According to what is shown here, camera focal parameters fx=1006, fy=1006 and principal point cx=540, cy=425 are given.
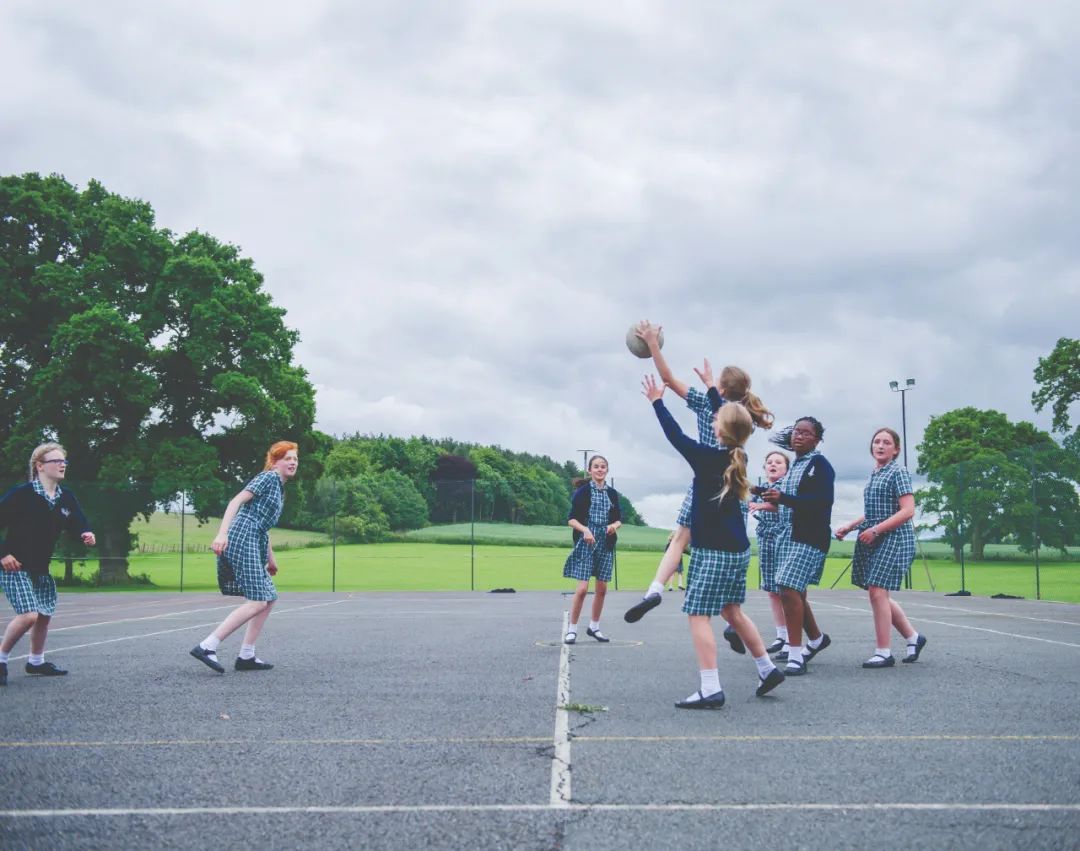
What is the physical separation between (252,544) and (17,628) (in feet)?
6.16

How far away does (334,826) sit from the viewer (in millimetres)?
3629

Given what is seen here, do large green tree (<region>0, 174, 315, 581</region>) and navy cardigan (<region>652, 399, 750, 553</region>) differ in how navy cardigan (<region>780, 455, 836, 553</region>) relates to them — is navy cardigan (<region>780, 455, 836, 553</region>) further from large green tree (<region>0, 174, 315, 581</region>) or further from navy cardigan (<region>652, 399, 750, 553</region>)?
large green tree (<region>0, 174, 315, 581</region>)

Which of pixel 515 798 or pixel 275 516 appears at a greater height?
pixel 275 516

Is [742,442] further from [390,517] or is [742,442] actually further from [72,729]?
[390,517]

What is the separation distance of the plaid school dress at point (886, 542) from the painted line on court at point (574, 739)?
9.82 ft

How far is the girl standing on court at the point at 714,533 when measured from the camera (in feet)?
20.0

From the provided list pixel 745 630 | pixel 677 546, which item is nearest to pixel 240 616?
pixel 677 546

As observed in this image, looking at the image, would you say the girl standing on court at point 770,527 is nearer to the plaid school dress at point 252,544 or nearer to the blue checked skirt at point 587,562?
the blue checked skirt at point 587,562

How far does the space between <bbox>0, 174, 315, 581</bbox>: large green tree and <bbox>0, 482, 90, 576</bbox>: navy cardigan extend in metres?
21.6

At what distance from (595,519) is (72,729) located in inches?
235

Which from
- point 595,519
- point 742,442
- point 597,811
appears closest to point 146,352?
point 595,519

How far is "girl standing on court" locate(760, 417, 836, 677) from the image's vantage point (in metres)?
7.61

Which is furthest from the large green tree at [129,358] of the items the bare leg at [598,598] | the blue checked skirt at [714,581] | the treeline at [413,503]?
the blue checked skirt at [714,581]

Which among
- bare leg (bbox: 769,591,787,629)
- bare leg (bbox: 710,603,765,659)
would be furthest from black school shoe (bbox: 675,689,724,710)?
bare leg (bbox: 769,591,787,629)
